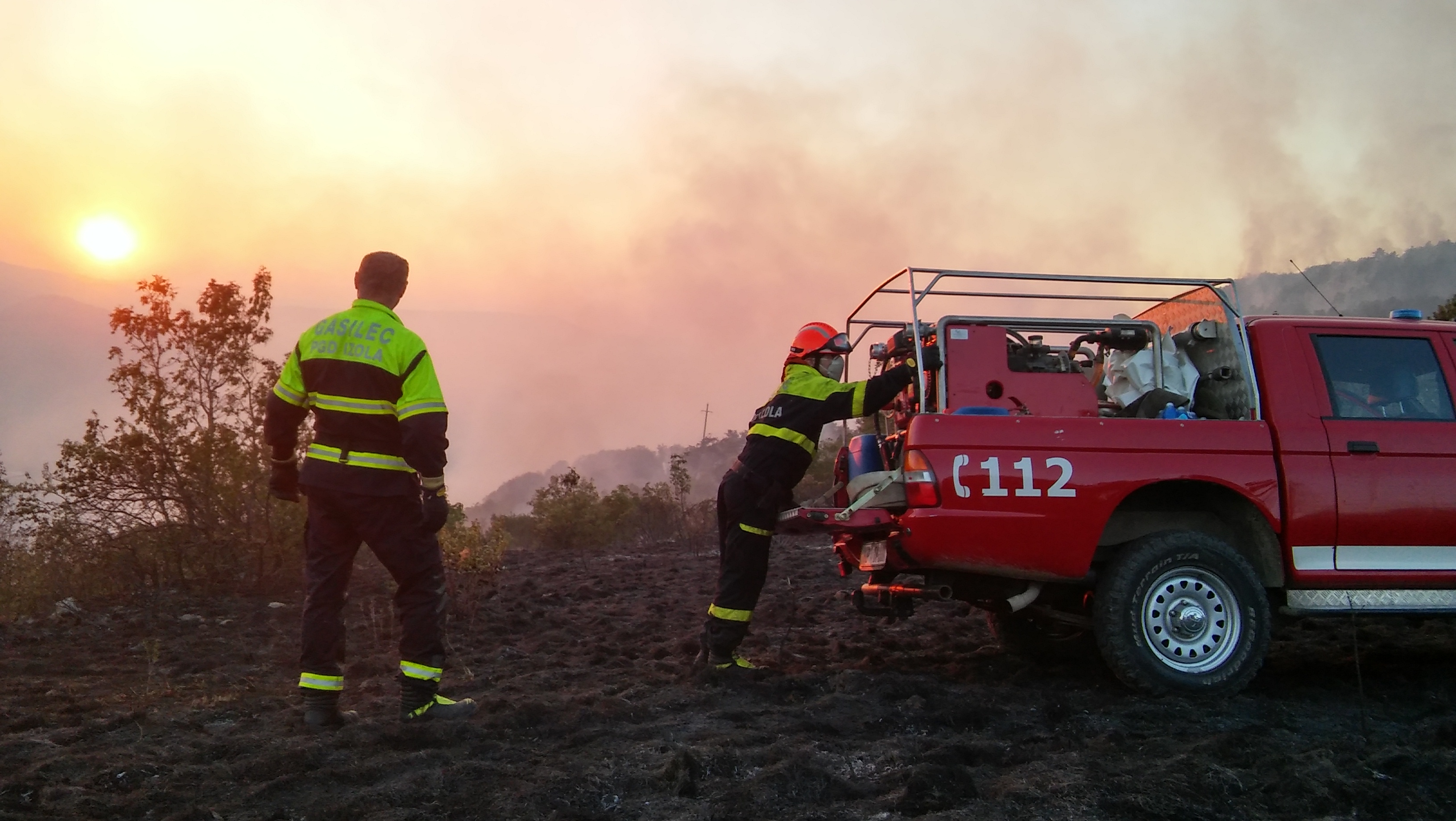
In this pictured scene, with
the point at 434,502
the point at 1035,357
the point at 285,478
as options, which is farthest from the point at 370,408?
the point at 1035,357

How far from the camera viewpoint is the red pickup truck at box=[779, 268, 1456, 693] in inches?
185

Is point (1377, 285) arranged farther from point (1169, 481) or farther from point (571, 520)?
point (1169, 481)

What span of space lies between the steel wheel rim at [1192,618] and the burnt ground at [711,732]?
24 cm

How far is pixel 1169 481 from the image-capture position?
16.0 feet

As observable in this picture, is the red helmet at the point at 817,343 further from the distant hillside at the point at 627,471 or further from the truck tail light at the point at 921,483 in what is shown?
A: the distant hillside at the point at 627,471

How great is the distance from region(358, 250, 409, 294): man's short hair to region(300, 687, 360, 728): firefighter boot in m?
1.76

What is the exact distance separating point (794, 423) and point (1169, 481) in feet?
6.26

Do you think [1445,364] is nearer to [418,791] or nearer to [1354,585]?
[1354,585]

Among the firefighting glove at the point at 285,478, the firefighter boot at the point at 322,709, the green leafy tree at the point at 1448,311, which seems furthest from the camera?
the green leafy tree at the point at 1448,311

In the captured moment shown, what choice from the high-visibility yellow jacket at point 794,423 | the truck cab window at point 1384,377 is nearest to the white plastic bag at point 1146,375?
the truck cab window at point 1384,377

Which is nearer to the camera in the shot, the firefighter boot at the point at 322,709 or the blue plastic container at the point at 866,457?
the firefighter boot at the point at 322,709

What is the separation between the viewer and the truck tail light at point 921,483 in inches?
183

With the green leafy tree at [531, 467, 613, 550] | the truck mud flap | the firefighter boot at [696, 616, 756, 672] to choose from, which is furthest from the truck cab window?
the green leafy tree at [531, 467, 613, 550]

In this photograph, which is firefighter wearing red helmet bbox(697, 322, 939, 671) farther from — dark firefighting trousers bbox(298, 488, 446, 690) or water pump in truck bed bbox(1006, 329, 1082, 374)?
dark firefighting trousers bbox(298, 488, 446, 690)
